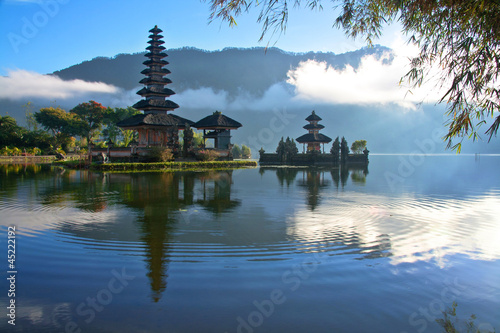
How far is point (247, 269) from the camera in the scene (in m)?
5.86

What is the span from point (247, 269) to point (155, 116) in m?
38.3

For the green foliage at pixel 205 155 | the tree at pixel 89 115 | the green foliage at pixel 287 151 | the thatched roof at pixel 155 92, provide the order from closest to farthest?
1. the green foliage at pixel 205 155
2. the thatched roof at pixel 155 92
3. the green foliage at pixel 287 151
4. the tree at pixel 89 115

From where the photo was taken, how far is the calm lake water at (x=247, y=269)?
14.1ft

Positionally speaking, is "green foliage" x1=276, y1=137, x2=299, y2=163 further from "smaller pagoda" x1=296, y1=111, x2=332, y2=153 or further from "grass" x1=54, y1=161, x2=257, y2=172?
"grass" x1=54, y1=161, x2=257, y2=172

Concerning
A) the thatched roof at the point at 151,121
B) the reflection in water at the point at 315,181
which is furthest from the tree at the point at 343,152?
the thatched roof at the point at 151,121

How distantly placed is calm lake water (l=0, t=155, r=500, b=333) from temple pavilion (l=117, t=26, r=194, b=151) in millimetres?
29983

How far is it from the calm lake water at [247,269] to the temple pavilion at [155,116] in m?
30.0

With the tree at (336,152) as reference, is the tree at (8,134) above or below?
above

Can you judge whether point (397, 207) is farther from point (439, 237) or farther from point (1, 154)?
point (1, 154)

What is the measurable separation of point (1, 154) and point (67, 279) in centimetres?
5907

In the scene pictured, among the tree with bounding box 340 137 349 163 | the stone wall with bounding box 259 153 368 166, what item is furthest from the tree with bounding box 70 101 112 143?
the tree with bounding box 340 137 349 163

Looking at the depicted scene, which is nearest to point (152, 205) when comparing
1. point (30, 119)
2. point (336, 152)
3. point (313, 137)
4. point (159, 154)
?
point (159, 154)

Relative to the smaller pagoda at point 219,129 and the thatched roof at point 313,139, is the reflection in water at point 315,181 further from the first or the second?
the thatched roof at point 313,139

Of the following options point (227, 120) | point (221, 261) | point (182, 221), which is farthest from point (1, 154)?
point (221, 261)
